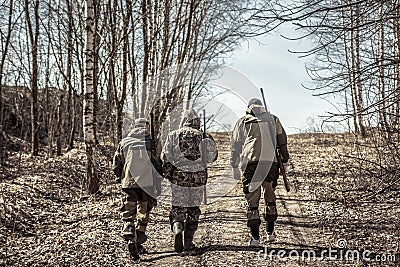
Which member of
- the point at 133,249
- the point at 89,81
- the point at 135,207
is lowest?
the point at 133,249

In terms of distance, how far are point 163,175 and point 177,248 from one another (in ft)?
3.76

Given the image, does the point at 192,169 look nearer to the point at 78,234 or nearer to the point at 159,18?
the point at 78,234

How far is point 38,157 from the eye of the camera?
70.7 ft

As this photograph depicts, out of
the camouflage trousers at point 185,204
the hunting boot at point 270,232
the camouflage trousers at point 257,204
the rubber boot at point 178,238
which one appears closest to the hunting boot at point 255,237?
the camouflage trousers at point 257,204

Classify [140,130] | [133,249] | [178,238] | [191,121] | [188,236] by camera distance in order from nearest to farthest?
[133,249]
[178,238]
[188,236]
[140,130]
[191,121]

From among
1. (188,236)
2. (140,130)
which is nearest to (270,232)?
(188,236)

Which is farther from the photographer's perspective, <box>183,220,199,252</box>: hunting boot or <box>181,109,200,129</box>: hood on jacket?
<box>181,109,200,129</box>: hood on jacket

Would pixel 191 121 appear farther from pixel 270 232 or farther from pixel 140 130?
pixel 270 232

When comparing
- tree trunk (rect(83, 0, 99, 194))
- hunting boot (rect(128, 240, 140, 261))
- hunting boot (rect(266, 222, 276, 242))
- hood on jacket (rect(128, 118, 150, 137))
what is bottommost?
hunting boot (rect(128, 240, 140, 261))

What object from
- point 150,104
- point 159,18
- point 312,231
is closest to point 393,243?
point 312,231

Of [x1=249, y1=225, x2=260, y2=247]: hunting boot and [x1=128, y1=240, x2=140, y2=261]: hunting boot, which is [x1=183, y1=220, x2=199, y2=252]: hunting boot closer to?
[x1=128, y1=240, x2=140, y2=261]: hunting boot

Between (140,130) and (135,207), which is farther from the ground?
(140,130)

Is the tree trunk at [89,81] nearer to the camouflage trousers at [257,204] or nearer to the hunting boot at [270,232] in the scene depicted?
the camouflage trousers at [257,204]

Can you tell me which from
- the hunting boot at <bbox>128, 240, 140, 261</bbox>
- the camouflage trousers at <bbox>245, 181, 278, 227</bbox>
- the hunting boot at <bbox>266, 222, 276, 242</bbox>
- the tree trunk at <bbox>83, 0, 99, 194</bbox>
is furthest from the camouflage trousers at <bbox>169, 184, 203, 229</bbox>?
the tree trunk at <bbox>83, 0, 99, 194</bbox>
